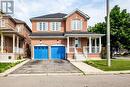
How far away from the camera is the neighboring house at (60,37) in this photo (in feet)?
146

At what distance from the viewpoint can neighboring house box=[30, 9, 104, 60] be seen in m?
44.4

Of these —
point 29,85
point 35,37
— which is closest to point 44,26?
point 35,37

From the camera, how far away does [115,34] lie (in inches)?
2029

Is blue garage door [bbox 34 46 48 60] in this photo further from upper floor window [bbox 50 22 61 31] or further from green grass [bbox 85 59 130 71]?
green grass [bbox 85 59 130 71]

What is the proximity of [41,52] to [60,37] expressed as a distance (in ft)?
13.7

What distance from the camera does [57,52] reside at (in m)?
46.2

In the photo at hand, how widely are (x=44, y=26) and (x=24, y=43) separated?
7.55 meters

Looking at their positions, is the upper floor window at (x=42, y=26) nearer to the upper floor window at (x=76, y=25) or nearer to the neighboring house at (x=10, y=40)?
the neighboring house at (x=10, y=40)

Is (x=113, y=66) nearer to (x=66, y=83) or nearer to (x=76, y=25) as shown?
(x=66, y=83)

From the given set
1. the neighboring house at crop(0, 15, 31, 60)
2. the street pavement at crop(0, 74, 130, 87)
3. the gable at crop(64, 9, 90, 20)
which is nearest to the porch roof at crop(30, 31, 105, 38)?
the neighboring house at crop(0, 15, 31, 60)

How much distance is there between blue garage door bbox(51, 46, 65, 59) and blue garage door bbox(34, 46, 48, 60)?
120cm

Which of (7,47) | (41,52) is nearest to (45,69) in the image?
(7,47)

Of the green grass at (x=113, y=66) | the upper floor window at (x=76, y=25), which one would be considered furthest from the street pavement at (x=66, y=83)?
the upper floor window at (x=76, y=25)

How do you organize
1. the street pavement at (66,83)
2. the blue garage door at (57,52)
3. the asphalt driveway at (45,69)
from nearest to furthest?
1. the street pavement at (66,83)
2. the asphalt driveway at (45,69)
3. the blue garage door at (57,52)
